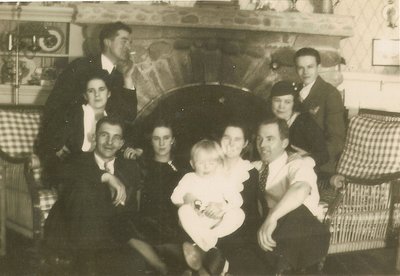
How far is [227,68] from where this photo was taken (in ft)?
6.92

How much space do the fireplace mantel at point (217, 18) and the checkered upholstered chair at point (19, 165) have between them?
414 millimetres

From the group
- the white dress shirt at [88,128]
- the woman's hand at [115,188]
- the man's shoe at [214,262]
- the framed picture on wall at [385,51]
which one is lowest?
the man's shoe at [214,262]

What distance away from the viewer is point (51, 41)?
225 cm

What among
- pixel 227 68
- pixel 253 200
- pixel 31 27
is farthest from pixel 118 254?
pixel 31 27

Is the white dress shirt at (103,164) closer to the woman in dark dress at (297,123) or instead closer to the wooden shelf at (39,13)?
the woman in dark dress at (297,123)

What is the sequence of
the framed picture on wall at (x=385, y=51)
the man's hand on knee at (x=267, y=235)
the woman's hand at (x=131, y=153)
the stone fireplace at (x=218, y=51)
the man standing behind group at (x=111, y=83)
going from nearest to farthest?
the man's hand on knee at (x=267, y=235), the woman's hand at (x=131, y=153), the man standing behind group at (x=111, y=83), the stone fireplace at (x=218, y=51), the framed picture on wall at (x=385, y=51)

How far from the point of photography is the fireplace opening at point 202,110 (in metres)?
1.94

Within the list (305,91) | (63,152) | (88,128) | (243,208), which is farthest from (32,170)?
(305,91)

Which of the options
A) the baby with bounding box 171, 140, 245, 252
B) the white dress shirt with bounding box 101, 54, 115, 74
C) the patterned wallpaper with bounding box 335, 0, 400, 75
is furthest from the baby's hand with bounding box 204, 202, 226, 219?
the patterned wallpaper with bounding box 335, 0, 400, 75

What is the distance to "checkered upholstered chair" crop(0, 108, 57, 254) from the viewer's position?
1.74 metres

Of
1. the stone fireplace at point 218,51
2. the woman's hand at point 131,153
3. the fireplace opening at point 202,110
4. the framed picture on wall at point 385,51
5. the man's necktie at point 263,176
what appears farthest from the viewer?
the framed picture on wall at point 385,51

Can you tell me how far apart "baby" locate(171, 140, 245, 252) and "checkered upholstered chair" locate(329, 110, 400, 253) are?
385mm

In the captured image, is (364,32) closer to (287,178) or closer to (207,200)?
(287,178)

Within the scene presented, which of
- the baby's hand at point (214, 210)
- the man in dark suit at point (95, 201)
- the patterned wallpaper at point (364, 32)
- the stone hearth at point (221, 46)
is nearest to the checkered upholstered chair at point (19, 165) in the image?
the man in dark suit at point (95, 201)
